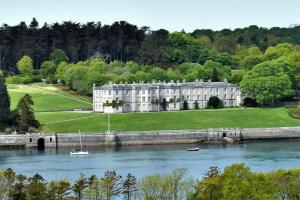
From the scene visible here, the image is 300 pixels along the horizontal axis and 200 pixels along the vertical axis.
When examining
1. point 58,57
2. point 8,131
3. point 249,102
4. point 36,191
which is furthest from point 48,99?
point 36,191

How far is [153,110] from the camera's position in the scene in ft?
494

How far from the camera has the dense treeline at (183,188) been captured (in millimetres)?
68438

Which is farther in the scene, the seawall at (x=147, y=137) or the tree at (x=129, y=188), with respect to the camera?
the seawall at (x=147, y=137)

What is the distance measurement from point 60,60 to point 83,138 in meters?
59.6

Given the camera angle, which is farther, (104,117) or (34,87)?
(34,87)

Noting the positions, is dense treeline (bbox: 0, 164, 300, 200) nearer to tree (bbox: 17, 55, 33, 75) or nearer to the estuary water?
the estuary water

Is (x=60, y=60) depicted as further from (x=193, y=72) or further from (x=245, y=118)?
(x=245, y=118)

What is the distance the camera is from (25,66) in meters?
182

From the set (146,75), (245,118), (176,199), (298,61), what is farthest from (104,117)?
(176,199)

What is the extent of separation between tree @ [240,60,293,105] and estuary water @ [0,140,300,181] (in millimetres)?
20727

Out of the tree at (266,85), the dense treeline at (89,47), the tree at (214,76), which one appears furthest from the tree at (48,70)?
the tree at (266,85)

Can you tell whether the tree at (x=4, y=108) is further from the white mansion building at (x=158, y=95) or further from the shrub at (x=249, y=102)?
the shrub at (x=249, y=102)

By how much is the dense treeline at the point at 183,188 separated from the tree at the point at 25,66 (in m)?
107

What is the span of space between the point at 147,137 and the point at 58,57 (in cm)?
5985
